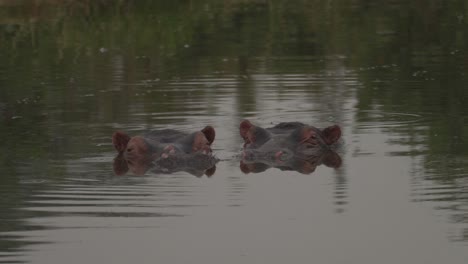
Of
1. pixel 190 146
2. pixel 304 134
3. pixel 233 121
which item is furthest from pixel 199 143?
pixel 233 121

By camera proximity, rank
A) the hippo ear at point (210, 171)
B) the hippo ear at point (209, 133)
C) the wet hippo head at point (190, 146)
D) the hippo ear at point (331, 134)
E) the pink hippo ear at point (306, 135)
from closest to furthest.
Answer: the hippo ear at point (210, 171) → the wet hippo head at point (190, 146) → the hippo ear at point (209, 133) → the pink hippo ear at point (306, 135) → the hippo ear at point (331, 134)

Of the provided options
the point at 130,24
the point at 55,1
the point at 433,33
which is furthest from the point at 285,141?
A: the point at 55,1

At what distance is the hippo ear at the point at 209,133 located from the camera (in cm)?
1259

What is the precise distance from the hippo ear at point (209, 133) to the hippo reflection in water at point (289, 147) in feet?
0.98

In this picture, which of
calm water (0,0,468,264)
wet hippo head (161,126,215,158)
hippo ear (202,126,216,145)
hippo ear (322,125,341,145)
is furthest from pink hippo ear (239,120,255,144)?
hippo ear (322,125,341,145)

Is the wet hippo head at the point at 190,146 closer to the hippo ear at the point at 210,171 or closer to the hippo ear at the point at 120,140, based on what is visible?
the hippo ear at the point at 210,171

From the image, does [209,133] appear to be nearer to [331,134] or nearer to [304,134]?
[304,134]

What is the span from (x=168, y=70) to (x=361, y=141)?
598 centimetres

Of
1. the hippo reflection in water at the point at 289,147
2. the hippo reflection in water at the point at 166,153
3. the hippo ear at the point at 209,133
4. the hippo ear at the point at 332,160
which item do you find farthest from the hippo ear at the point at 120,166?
the hippo ear at the point at 332,160

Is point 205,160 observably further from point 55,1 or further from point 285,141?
point 55,1

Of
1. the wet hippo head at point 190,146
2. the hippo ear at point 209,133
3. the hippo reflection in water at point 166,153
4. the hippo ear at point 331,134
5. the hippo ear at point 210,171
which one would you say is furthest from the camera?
the hippo ear at point 331,134

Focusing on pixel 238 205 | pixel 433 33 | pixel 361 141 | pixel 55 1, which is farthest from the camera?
pixel 55 1

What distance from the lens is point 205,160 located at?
1223 cm

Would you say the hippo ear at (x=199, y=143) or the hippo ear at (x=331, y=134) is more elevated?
the hippo ear at (x=199, y=143)
